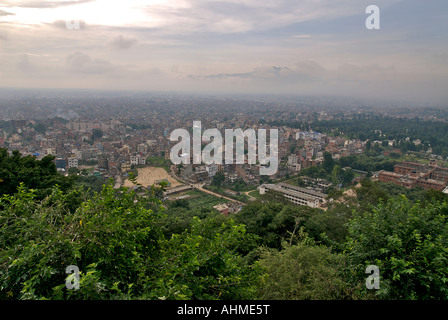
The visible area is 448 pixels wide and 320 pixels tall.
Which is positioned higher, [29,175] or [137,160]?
[29,175]

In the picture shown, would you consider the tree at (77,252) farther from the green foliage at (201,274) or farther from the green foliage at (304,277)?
the green foliage at (304,277)

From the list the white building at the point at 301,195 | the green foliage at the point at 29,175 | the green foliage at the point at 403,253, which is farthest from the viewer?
the white building at the point at 301,195

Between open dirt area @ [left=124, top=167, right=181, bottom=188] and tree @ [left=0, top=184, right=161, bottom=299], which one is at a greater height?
tree @ [left=0, top=184, right=161, bottom=299]

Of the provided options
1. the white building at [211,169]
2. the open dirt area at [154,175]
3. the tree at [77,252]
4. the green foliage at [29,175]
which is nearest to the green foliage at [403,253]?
the tree at [77,252]

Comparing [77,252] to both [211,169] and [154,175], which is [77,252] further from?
[211,169]

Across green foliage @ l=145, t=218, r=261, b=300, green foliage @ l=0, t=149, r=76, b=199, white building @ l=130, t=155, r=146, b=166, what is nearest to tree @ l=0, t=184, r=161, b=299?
green foliage @ l=145, t=218, r=261, b=300

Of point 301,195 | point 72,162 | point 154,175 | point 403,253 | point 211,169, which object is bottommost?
point 301,195

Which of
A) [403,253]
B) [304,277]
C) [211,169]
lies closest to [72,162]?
[211,169]

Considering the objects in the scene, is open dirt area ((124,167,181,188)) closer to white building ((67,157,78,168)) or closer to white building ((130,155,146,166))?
white building ((130,155,146,166))
